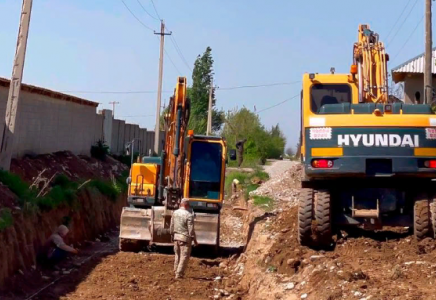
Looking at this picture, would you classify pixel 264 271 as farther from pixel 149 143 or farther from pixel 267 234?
pixel 149 143

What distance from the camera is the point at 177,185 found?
1697cm

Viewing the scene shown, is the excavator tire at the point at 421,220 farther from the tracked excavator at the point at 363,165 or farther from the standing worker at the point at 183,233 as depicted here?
the standing worker at the point at 183,233

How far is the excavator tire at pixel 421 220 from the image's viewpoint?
37.8 ft

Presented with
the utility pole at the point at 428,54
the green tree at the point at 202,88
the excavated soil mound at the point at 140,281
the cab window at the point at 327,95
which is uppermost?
the green tree at the point at 202,88

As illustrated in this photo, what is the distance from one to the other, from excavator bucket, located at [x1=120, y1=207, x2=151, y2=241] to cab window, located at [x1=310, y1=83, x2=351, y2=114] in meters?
5.93

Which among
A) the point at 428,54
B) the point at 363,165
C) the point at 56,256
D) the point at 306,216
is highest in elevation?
the point at 428,54

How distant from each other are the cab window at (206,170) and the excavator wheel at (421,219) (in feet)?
21.2

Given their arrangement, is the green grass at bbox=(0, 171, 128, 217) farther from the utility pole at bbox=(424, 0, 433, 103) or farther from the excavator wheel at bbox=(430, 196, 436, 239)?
the utility pole at bbox=(424, 0, 433, 103)

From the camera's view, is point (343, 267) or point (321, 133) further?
point (321, 133)

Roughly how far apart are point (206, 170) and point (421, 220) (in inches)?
268

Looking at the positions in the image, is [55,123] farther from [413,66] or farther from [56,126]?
[413,66]

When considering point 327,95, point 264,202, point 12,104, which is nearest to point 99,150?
point 264,202

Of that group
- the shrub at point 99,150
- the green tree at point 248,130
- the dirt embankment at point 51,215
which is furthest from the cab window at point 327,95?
the green tree at point 248,130

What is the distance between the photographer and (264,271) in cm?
1254
